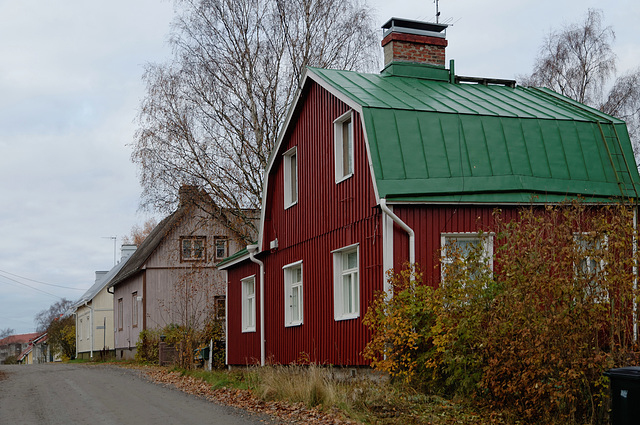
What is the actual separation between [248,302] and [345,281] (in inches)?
299

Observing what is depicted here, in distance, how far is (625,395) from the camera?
8.98 metres

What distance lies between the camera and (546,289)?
1084 centimetres

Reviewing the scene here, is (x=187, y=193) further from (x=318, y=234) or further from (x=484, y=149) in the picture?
(x=484, y=149)

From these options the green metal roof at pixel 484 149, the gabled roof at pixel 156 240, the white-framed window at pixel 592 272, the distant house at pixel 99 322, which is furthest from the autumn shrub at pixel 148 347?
the white-framed window at pixel 592 272

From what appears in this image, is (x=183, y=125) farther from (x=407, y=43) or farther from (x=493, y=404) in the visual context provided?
(x=493, y=404)

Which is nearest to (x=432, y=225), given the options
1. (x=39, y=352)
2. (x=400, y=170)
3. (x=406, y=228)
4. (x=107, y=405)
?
(x=406, y=228)

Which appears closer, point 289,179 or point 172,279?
point 289,179

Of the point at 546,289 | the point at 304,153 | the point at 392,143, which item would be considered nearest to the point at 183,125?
the point at 304,153

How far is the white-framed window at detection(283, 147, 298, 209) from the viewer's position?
1964 cm

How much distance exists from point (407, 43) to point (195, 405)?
9807mm

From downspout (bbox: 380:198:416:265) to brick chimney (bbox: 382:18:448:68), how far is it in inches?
230

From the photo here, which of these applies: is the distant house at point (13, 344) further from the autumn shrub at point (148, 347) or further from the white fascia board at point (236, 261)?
the white fascia board at point (236, 261)

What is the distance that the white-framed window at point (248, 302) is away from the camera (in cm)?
2281

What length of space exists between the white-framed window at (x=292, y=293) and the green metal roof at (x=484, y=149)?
488 centimetres
